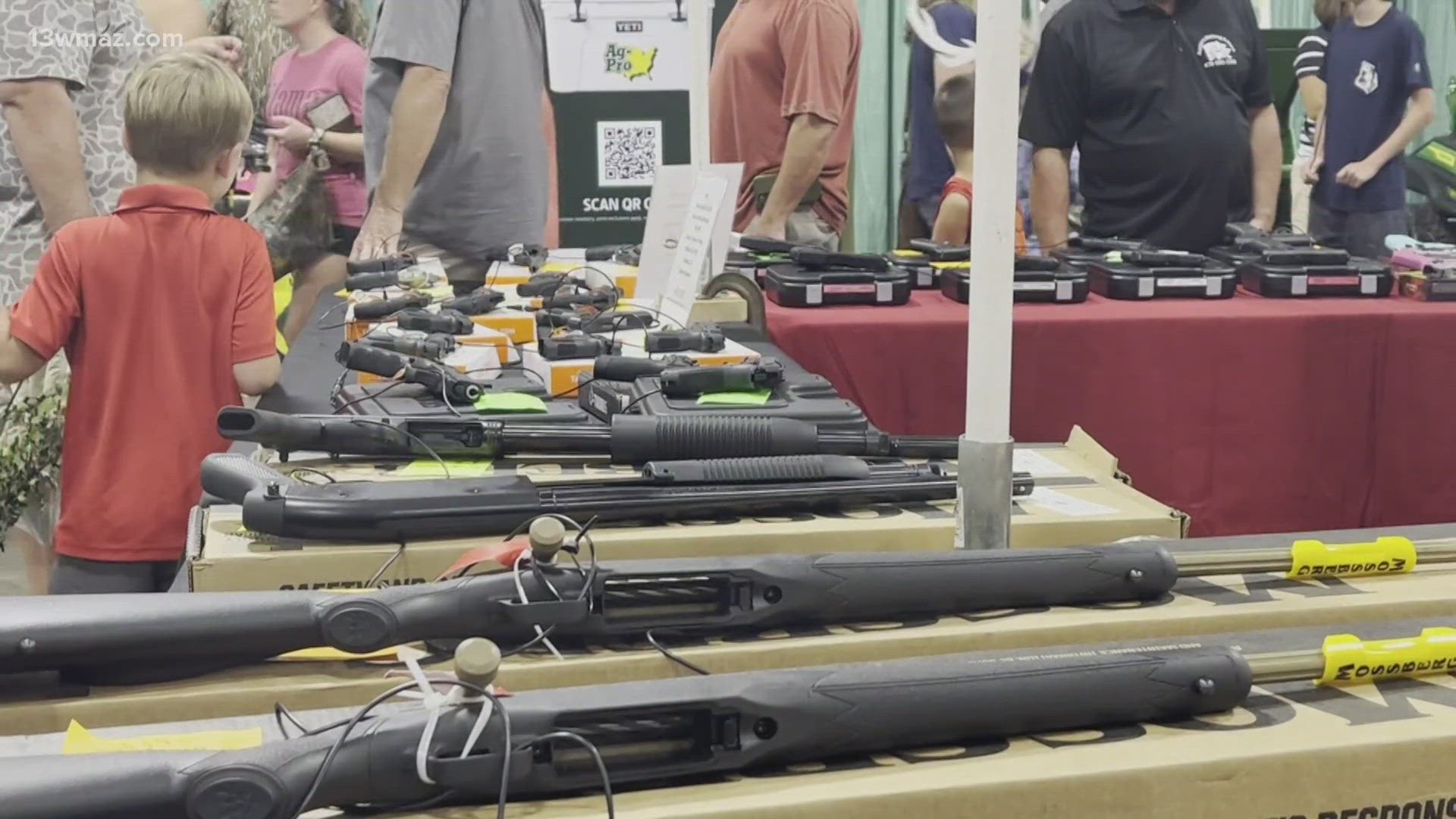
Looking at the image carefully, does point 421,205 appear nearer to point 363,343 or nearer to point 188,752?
point 363,343

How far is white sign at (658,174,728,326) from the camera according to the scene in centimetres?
212

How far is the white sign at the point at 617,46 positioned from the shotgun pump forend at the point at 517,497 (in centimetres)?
393

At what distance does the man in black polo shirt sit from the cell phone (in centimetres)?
170

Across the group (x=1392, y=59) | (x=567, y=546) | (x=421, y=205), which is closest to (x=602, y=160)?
(x=421, y=205)

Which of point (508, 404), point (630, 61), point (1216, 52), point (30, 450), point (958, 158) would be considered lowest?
point (30, 450)

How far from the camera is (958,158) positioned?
140 inches

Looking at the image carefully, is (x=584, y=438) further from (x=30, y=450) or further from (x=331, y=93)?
(x=331, y=93)

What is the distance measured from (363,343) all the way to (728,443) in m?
0.63

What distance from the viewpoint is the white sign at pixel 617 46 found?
5.01 meters

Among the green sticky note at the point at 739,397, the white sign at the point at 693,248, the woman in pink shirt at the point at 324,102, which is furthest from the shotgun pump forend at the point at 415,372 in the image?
the woman in pink shirt at the point at 324,102

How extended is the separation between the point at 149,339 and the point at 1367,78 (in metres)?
4.00

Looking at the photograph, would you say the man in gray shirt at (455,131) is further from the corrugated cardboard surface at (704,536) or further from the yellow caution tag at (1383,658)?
the yellow caution tag at (1383,658)

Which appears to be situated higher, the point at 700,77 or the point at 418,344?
the point at 700,77

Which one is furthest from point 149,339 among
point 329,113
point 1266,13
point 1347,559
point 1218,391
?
point 1266,13
